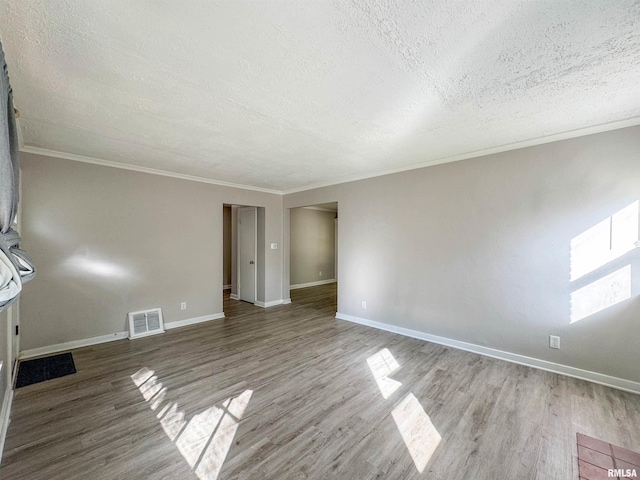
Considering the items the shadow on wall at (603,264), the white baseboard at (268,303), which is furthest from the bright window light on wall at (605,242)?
the white baseboard at (268,303)

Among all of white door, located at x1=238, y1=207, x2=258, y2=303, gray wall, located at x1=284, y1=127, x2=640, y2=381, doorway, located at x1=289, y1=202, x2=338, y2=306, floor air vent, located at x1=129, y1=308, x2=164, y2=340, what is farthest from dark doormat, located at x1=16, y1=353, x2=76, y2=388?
doorway, located at x1=289, y1=202, x2=338, y2=306

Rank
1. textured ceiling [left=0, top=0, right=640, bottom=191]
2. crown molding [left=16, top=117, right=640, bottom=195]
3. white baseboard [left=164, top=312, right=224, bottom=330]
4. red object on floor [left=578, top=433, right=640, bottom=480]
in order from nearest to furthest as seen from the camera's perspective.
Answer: textured ceiling [left=0, top=0, right=640, bottom=191], red object on floor [left=578, top=433, right=640, bottom=480], crown molding [left=16, top=117, right=640, bottom=195], white baseboard [left=164, top=312, right=224, bottom=330]

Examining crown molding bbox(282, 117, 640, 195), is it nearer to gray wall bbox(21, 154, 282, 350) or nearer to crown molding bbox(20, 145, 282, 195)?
crown molding bbox(20, 145, 282, 195)

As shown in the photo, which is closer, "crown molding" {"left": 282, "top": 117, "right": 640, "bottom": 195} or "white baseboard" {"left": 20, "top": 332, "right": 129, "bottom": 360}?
→ "crown molding" {"left": 282, "top": 117, "right": 640, "bottom": 195}

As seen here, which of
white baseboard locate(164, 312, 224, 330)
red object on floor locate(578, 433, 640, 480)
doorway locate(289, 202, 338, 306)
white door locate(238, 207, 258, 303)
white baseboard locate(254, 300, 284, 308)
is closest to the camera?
red object on floor locate(578, 433, 640, 480)

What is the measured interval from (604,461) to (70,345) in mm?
5498

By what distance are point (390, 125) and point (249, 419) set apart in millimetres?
2914

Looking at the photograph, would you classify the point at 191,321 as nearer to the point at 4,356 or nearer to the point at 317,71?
the point at 4,356

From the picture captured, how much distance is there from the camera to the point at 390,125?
262 centimetres

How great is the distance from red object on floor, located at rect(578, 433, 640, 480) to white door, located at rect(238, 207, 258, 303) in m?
5.44

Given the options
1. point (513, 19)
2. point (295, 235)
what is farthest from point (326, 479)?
point (295, 235)

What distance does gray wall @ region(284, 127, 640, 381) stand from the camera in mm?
2650

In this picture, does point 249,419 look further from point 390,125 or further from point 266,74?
point 390,125

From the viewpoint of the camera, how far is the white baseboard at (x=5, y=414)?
1.91m
